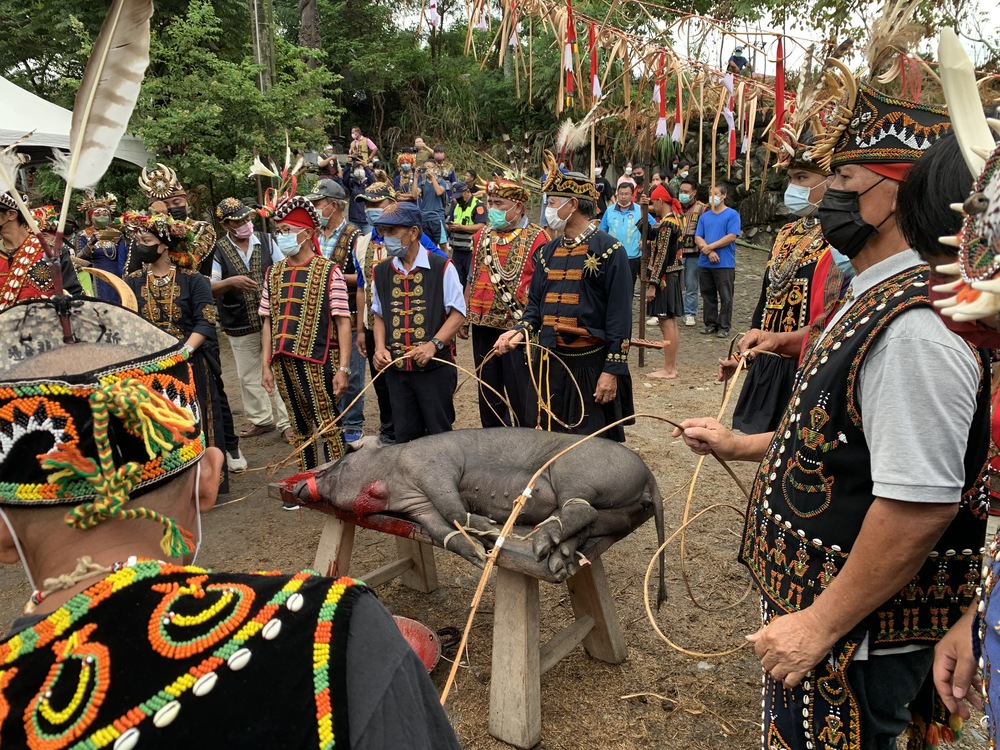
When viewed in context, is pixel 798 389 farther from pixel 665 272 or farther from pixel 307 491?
pixel 665 272

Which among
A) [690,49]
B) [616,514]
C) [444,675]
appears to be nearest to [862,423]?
[616,514]

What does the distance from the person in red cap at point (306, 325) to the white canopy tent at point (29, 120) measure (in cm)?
628

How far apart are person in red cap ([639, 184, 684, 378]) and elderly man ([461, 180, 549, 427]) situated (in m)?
2.66

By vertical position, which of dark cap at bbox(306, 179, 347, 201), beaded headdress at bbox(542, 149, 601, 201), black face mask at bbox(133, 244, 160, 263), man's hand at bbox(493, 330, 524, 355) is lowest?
man's hand at bbox(493, 330, 524, 355)

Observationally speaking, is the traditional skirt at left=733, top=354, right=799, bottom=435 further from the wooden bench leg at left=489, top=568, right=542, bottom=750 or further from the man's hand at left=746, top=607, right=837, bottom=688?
the man's hand at left=746, top=607, right=837, bottom=688

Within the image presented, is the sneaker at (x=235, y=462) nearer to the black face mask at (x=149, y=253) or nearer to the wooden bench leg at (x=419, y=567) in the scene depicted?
the black face mask at (x=149, y=253)

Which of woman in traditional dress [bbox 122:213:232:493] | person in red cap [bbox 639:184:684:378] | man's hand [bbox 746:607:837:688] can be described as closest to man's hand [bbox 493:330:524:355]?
woman in traditional dress [bbox 122:213:232:493]

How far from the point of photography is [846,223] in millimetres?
1865

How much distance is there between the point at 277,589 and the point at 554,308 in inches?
158

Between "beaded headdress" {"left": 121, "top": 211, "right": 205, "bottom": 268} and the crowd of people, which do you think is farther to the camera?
"beaded headdress" {"left": 121, "top": 211, "right": 205, "bottom": 268}

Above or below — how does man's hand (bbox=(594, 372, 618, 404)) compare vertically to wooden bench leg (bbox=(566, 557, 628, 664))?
above

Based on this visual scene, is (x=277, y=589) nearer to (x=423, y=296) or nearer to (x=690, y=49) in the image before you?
(x=423, y=296)

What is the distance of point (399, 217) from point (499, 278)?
151cm

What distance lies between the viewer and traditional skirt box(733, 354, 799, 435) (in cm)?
438
